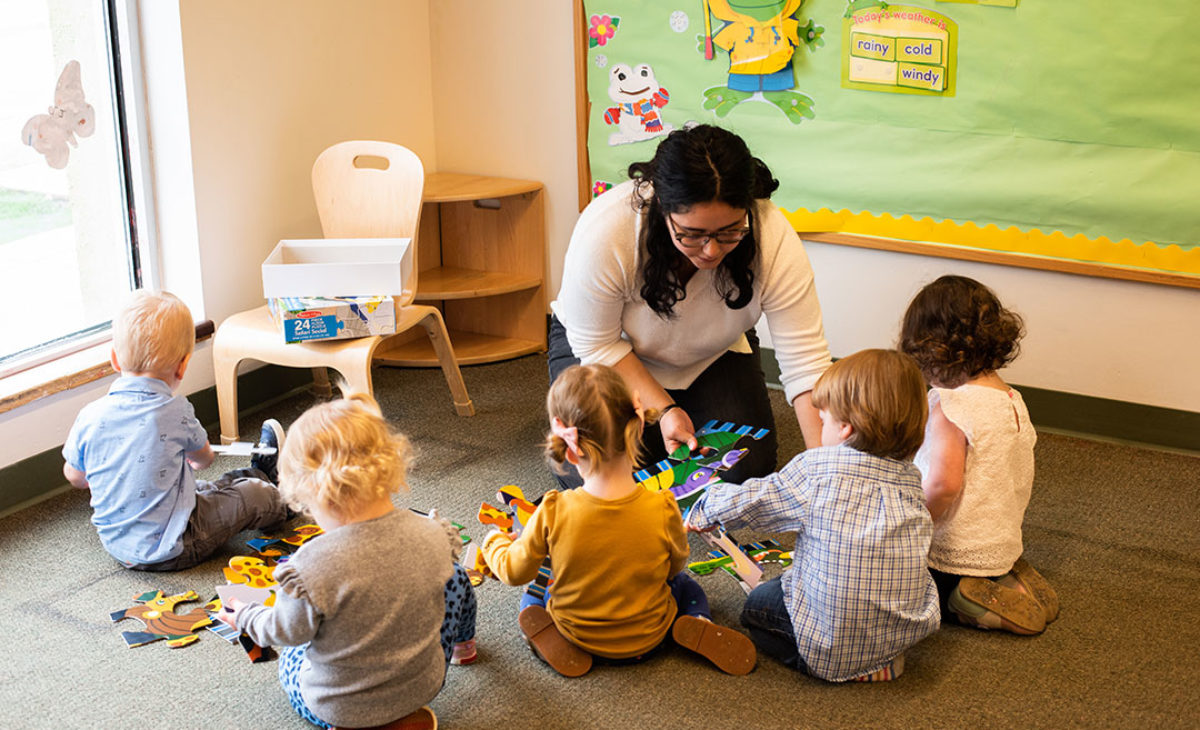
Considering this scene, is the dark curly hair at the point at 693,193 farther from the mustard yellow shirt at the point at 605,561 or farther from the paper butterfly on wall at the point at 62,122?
the paper butterfly on wall at the point at 62,122

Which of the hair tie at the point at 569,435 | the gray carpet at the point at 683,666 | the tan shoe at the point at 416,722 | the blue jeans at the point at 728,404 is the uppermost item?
the hair tie at the point at 569,435

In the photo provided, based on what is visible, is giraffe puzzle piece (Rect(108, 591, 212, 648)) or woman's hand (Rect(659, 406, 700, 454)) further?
woman's hand (Rect(659, 406, 700, 454))

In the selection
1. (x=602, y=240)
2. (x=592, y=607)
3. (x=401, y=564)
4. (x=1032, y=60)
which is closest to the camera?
(x=401, y=564)

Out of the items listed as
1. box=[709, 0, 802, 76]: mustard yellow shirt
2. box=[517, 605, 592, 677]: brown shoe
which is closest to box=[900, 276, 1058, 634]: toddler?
box=[517, 605, 592, 677]: brown shoe

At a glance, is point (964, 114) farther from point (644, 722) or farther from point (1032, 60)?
point (644, 722)

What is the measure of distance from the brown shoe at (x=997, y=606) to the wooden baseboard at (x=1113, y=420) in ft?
3.64

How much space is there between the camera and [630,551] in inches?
73.7

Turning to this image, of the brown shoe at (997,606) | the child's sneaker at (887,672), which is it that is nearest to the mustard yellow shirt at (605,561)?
the child's sneaker at (887,672)

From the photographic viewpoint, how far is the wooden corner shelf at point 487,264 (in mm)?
3621

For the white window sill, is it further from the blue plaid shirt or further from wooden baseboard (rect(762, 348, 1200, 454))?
wooden baseboard (rect(762, 348, 1200, 454))

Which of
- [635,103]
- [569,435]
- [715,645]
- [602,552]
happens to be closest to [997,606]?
[715,645]

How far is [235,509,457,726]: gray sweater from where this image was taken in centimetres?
165

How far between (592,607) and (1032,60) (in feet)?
6.25

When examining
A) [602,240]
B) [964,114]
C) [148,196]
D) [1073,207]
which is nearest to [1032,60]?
[964,114]
